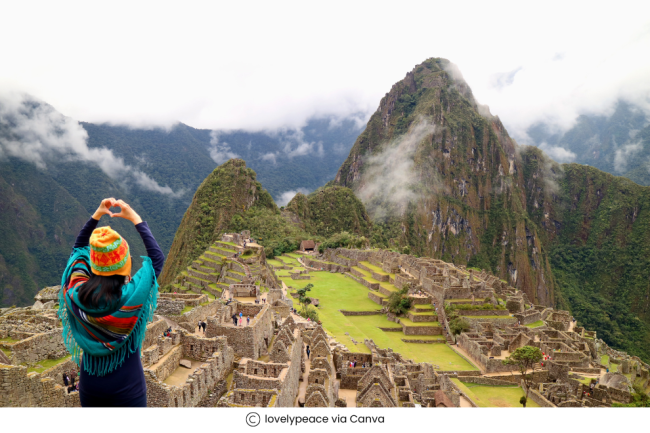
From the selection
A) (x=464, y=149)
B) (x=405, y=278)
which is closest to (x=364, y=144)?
(x=464, y=149)

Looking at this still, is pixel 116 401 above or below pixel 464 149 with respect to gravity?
below

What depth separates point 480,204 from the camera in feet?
498

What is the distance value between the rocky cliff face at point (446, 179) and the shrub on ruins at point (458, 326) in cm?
8839

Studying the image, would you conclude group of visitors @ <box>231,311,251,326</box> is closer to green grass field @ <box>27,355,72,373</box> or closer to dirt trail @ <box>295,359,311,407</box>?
dirt trail @ <box>295,359,311,407</box>

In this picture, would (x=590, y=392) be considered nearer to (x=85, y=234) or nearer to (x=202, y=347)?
(x=202, y=347)

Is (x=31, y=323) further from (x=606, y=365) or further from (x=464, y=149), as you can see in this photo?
(x=464, y=149)

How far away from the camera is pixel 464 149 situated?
488ft

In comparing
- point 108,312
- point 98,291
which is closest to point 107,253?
point 98,291

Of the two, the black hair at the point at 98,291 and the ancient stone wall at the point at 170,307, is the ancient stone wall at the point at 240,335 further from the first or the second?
the black hair at the point at 98,291

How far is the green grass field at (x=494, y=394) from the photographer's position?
23.7m

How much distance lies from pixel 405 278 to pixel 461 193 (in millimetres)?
110125

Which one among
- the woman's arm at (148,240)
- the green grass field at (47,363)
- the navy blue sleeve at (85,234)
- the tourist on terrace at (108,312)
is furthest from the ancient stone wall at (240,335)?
the woman's arm at (148,240)

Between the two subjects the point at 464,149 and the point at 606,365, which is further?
the point at 464,149

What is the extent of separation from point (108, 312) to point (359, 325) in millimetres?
33211
